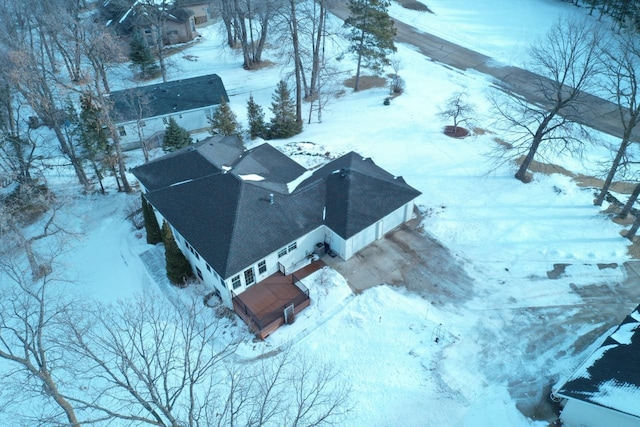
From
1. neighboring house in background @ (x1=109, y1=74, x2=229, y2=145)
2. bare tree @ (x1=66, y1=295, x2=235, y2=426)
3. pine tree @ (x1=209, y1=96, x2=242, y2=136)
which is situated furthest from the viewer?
neighboring house in background @ (x1=109, y1=74, x2=229, y2=145)

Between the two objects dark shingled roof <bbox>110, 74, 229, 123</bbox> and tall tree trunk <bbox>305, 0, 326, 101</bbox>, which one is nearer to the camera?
dark shingled roof <bbox>110, 74, 229, 123</bbox>

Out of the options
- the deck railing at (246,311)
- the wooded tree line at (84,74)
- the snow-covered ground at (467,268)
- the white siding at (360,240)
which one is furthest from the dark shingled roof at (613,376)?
the wooded tree line at (84,74)

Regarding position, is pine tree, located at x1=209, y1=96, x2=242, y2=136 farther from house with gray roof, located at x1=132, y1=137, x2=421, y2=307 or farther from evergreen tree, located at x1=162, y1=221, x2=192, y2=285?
evergreen tree, located at x1=162, y1=221, x2=192, y2=285

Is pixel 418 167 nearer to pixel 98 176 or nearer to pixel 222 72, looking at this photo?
pixel 98 176

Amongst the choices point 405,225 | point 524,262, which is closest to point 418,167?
point 405,225

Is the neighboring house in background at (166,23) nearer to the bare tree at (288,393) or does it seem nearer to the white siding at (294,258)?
the white siding at (294,258)

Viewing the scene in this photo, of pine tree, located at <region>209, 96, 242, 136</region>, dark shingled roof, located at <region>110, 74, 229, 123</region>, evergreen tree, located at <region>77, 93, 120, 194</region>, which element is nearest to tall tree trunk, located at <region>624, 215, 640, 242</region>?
pine tree, located at <region>209, 96, 242, 136</region>

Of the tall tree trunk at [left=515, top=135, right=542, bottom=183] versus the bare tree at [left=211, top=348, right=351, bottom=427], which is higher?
the tall tree trunk at [left=515, top=135, right=542, bottom=183]
